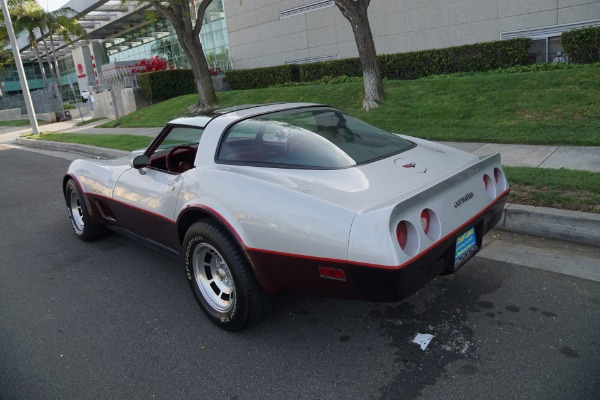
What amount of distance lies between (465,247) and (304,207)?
109 centimetres

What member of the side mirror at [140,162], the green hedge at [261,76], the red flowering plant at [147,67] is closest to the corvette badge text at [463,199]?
the side mirror at [140,162]

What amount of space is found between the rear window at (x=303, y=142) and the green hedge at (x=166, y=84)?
58.1ft

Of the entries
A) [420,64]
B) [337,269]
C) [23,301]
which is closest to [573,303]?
[337,269]

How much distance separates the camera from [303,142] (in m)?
3.34

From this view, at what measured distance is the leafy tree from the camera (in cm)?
1434

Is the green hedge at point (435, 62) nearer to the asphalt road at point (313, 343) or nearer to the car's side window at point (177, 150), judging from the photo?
the asphalt road at point (313, 343)

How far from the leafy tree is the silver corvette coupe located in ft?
37.8

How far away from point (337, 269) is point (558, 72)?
8.73 m

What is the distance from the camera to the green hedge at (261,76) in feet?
59.8

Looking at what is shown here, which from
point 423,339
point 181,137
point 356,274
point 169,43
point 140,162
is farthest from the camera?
point 169,43

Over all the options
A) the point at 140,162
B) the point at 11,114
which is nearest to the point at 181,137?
the point at 140,162

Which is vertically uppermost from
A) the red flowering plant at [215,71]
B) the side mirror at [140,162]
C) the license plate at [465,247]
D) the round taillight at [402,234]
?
the red flowering plant at [215,71]

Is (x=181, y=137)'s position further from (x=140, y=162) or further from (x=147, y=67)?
(x=147, y=67)

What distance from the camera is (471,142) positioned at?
7.51 metres
